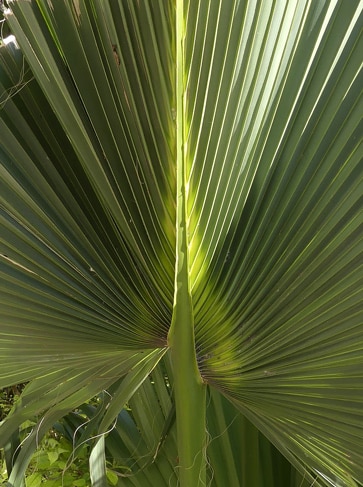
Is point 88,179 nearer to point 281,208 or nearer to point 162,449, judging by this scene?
point 281,208

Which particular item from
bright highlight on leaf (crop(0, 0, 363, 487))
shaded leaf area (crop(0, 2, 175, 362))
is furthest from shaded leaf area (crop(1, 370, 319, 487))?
shaded leaf area (crop(0, 2, 175, 362))

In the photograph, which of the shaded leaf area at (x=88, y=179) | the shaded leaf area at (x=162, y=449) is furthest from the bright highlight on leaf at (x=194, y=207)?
the shaded leaf area at (x=162, y=449)

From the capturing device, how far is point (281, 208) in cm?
73

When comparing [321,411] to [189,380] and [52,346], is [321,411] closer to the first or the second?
[189,380]

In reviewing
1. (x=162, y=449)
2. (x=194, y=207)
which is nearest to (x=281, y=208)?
(x=194, y=207)

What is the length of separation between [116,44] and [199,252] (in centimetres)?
27

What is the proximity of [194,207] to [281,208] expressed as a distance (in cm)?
11

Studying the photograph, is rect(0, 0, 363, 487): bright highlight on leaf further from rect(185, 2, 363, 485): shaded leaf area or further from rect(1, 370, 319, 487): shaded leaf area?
rect(1, 370, 319, 487): shaded leaf area

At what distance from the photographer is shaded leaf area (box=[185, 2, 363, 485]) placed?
0.64 metres

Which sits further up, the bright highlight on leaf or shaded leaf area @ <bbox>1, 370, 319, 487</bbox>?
the bright highlight on leaf

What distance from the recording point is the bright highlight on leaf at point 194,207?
0.65 meters

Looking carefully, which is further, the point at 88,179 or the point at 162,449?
the point at 162,449

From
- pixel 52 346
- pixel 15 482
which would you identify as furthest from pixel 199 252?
pixel 15 482

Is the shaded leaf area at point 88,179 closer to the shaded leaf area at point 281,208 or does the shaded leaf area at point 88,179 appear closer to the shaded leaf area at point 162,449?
the shaded leaf area at point 281,208
